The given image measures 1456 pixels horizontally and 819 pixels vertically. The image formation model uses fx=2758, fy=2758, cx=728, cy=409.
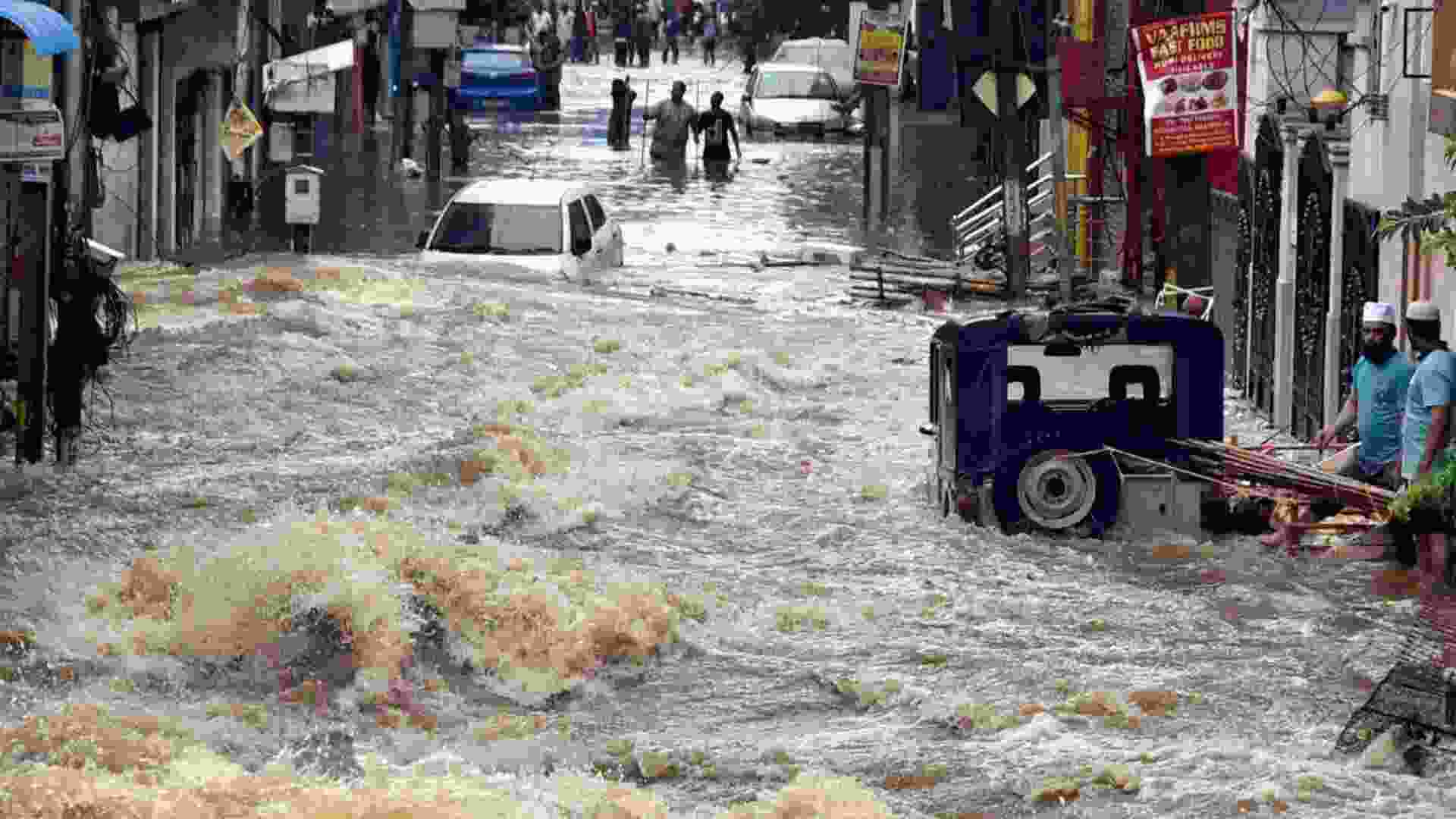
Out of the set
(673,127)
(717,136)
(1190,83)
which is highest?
(673,127)

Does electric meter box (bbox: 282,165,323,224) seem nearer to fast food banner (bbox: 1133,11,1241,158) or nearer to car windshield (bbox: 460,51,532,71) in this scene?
fast food banner (bbox: 1133,11,1241,158)

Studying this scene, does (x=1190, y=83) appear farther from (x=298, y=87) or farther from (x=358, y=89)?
(x=358, y=89)

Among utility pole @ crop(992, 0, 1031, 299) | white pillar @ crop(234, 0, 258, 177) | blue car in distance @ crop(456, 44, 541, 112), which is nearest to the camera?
utility pole @ crop(992, 0, 1031, 299)

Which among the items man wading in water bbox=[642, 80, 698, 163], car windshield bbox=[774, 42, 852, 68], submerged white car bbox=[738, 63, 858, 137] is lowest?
man wading in water bbox=[642, 80, 698, 163]

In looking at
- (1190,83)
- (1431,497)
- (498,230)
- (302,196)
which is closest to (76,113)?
(498,230)

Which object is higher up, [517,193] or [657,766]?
[517,193]

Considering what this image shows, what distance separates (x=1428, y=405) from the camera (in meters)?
15.2

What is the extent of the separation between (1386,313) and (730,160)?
3436cm

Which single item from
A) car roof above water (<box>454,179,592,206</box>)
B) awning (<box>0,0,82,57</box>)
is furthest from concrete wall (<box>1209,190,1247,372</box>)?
awning (<box>0,0,82,57</box>)

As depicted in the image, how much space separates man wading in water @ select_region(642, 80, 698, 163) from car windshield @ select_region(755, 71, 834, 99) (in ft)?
22.9

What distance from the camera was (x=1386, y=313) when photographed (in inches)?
648

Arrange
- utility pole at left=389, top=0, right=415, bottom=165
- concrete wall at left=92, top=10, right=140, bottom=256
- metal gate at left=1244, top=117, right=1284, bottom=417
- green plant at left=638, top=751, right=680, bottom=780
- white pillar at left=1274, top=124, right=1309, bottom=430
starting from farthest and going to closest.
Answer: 1. utility pole at left=389, top=0, right=415, bottom=165
2. concrete wall at left=92, top=10, right=140, bottom=256
3. metal gate at left=1244, top=117, right=1284, bottom=417
4. white pillar at left=1274, top=124, right=1309, bottom=430
5. green plant at left=638, top=751, right=680, bottom=780

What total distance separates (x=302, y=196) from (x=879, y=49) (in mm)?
11694

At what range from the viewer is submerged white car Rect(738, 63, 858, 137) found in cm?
5609
